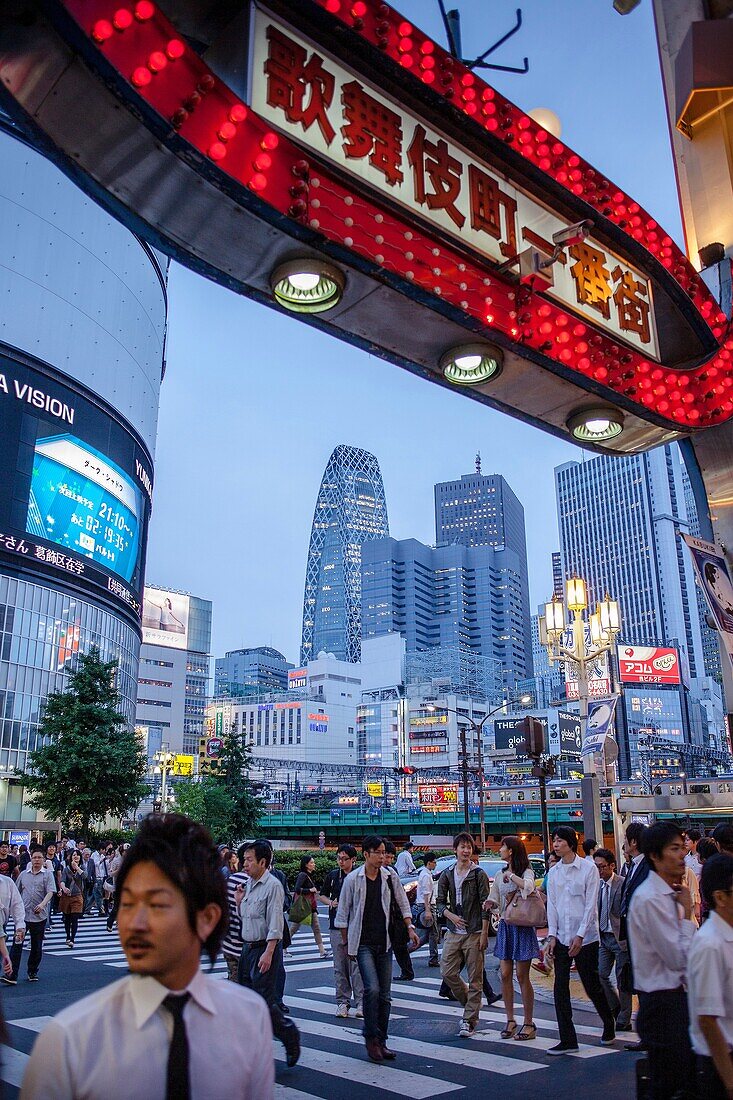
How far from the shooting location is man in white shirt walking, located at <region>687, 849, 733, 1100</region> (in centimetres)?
349

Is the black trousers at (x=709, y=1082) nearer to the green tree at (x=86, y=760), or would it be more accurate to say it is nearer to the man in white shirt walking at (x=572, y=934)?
the man in white shirt walking at (x=572, y=934)

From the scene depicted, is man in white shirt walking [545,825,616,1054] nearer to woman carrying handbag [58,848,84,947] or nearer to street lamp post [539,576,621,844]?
street lamp post [539,576,621,844]

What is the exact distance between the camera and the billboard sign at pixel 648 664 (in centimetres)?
10031

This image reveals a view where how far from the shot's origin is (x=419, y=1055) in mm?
7840

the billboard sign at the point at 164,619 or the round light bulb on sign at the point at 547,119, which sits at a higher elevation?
the billboard sign at the point at 164,619

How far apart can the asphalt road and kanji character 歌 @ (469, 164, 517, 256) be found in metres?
5.61

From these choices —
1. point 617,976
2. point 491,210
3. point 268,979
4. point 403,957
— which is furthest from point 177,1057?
point 403,957

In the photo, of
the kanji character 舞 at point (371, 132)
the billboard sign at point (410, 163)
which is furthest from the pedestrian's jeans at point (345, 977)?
the kanji character 舞 at point (371, 132)

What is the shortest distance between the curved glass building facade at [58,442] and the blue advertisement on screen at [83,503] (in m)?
0.07

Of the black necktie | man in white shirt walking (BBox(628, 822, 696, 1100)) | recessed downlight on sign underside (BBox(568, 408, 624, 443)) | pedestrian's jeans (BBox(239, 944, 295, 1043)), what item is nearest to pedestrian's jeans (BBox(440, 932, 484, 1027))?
pedestrian's jeans (BBox(239, 944, 295, 1043))

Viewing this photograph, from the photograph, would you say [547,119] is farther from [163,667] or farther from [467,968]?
[163,667]

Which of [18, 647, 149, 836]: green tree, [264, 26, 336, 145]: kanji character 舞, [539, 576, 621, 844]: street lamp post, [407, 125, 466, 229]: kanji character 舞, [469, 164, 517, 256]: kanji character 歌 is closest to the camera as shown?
[264, 26, 336, 145]: kanji character 舞

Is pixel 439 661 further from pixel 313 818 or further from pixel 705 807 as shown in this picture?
pixel 705 807

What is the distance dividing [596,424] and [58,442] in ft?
170
